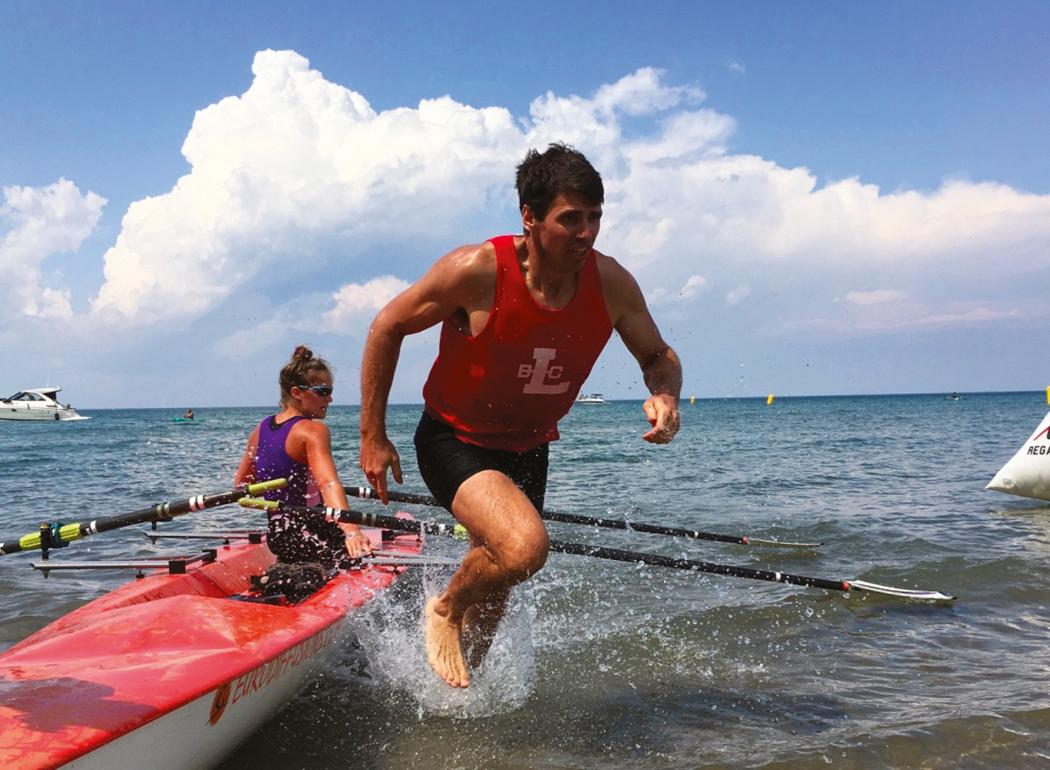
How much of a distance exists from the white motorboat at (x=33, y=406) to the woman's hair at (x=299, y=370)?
221 ft

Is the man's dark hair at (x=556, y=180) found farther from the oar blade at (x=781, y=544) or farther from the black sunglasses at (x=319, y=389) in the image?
the oar blade at (x=781, y=544)

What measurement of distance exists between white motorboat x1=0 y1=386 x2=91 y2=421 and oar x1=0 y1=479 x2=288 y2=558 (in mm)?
67750

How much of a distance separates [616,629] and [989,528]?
21.9 ft

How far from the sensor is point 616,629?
6.28m

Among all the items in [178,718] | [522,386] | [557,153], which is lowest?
[178,718]

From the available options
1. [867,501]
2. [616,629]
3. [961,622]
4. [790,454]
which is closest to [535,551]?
[616,629]

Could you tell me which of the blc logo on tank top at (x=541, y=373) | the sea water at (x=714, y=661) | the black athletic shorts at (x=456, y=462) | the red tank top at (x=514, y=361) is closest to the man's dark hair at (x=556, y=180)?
the red tank top at (x=514, y=361)

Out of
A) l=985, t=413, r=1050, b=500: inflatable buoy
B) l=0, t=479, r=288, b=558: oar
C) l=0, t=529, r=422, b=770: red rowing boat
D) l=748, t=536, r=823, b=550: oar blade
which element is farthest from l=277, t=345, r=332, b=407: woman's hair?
l=985, t=413, r=1050, b=500: inflatable buoy

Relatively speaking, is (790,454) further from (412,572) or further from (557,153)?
(557,153)

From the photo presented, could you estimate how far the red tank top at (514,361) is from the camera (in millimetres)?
3561

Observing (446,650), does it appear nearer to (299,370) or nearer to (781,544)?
(299,370)

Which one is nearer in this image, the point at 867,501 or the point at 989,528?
the point at 989,528

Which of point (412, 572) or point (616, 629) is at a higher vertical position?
point (412, 572)

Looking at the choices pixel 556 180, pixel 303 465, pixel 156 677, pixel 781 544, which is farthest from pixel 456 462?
pixel 781 544
